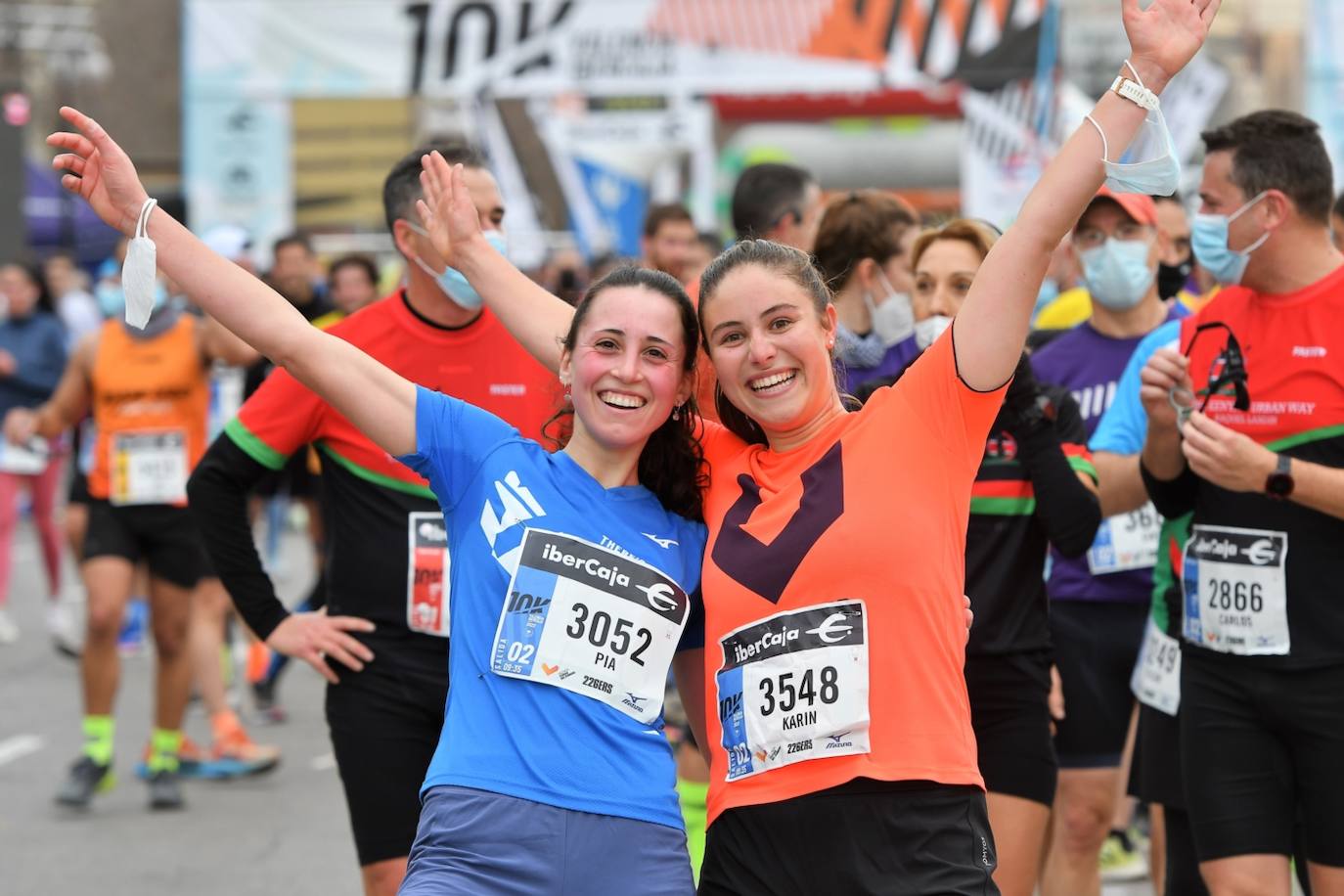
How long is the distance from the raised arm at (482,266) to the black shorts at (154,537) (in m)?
4.40

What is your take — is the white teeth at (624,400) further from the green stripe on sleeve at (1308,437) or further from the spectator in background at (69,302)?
the spectator in background at (69,302)

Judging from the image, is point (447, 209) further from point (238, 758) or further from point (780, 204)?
point (238, 758)

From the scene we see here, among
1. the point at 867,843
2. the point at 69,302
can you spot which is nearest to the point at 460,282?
the point at 867,843

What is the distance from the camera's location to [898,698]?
314 centimetres

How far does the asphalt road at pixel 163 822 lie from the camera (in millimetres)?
6625

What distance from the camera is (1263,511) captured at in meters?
4.25

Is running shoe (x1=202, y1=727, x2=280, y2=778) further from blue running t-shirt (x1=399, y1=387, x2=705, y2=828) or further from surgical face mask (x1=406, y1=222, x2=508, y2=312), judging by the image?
blue running t-shirt (x1=399, y1=387, x2=705, y2=828)

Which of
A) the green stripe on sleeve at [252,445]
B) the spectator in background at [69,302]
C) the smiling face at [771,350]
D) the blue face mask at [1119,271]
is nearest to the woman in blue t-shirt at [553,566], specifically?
the smiling face at [771,350]

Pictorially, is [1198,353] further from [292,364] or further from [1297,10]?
[1297,10]

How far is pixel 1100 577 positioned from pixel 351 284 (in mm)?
6636

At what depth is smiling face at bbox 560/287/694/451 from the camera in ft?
11.1

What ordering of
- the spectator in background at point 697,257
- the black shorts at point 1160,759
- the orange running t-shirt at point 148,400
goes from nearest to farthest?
the black shorts at point 1160,759
the orange running t-shirt at point 148,400
the spectator in background at point 697,257

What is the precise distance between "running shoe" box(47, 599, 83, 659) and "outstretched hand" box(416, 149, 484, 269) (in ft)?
26.5

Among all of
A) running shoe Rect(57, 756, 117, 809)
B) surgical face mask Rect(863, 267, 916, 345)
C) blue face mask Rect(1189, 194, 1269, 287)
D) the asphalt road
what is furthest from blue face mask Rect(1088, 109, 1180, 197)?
running shoe Rect(57, 756, 117, 809)
